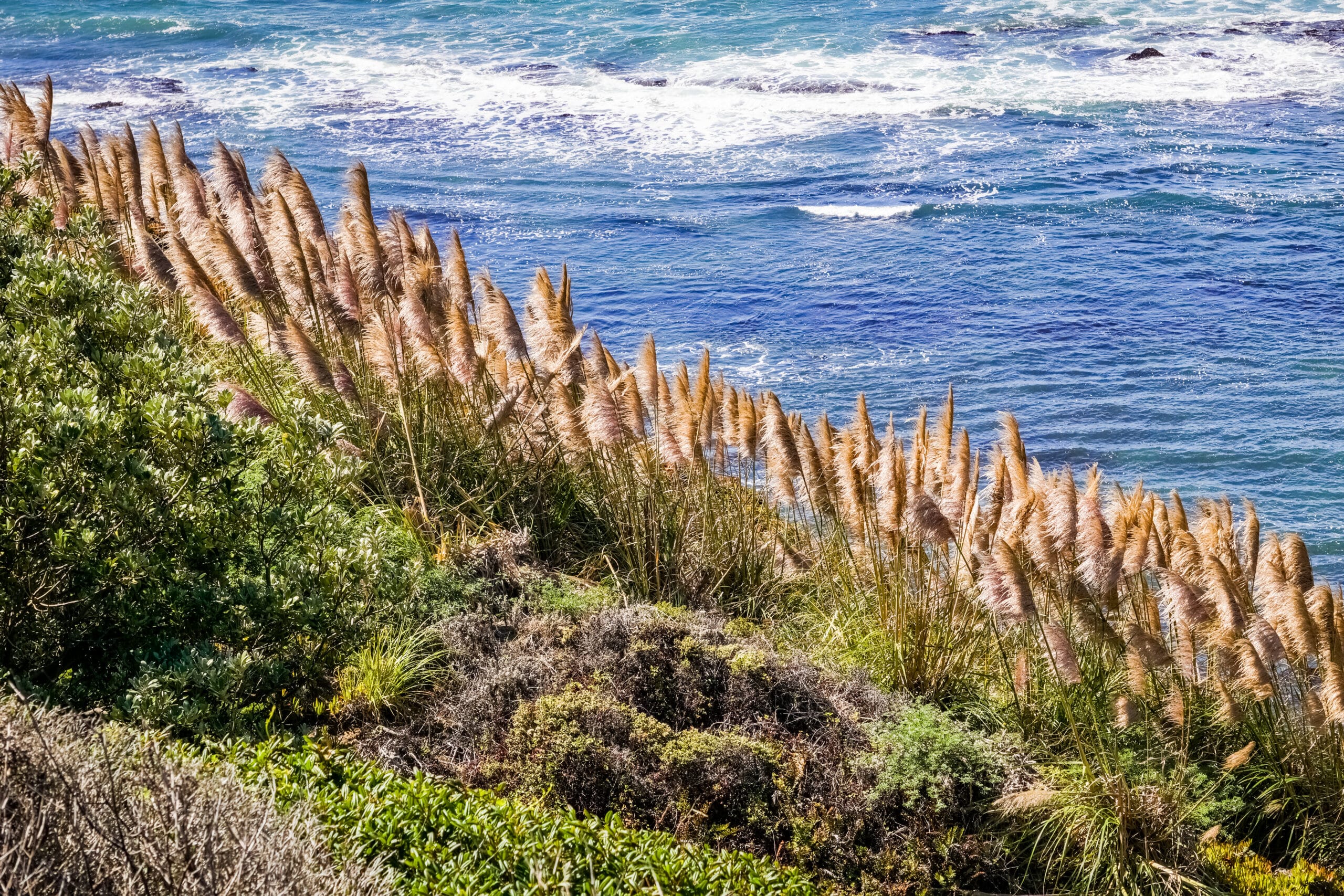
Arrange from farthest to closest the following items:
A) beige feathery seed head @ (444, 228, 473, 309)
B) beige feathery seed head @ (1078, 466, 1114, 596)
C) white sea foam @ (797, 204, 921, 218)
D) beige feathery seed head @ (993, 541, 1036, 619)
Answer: white sea foam @ (797, 204, 921, 218) → beige feathery seed head @ (444, 228, 473, 309) → beige feathery seed head @ (1078, 466, 1114, 596) → beige feathery seed head @ (993, 541, 1036, 619)

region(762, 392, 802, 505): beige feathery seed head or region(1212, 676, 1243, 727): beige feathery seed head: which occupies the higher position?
region(762, 392, 802, 505): beige feathery seed head

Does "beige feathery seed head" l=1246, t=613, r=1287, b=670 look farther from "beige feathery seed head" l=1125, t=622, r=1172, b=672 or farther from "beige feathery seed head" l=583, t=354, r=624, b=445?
"beige feathery seed head" l=583, t=354, r=624, b=445

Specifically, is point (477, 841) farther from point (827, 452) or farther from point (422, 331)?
point (422, 331)

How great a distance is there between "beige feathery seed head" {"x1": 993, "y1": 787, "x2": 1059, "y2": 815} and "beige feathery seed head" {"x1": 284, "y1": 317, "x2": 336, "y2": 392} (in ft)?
13.7

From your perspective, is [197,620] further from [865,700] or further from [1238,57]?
[1238,57]

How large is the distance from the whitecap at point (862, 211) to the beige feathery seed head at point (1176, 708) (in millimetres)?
13325

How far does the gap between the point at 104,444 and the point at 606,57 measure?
25.4 meters

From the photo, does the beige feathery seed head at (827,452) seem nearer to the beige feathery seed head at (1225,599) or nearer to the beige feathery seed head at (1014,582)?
the beige feathery seed head at (1014,582)

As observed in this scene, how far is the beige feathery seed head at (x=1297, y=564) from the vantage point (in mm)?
5332

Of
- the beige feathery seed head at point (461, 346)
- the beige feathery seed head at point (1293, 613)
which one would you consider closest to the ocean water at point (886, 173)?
the beige feathery seed head at point (1293, 613)

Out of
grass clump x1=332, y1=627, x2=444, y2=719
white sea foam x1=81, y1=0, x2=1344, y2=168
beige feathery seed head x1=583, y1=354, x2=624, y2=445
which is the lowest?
grass clump x1=332, y1=627, x2=444, y2=719

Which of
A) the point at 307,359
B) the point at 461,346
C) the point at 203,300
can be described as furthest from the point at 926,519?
the point at 203,300

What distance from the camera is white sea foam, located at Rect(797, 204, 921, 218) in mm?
18359

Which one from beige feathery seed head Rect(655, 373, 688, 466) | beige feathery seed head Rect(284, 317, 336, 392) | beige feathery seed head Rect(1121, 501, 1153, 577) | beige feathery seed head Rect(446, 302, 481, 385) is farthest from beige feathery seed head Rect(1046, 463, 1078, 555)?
beige feathery seed head Rect(284, 317, 336, 392)
